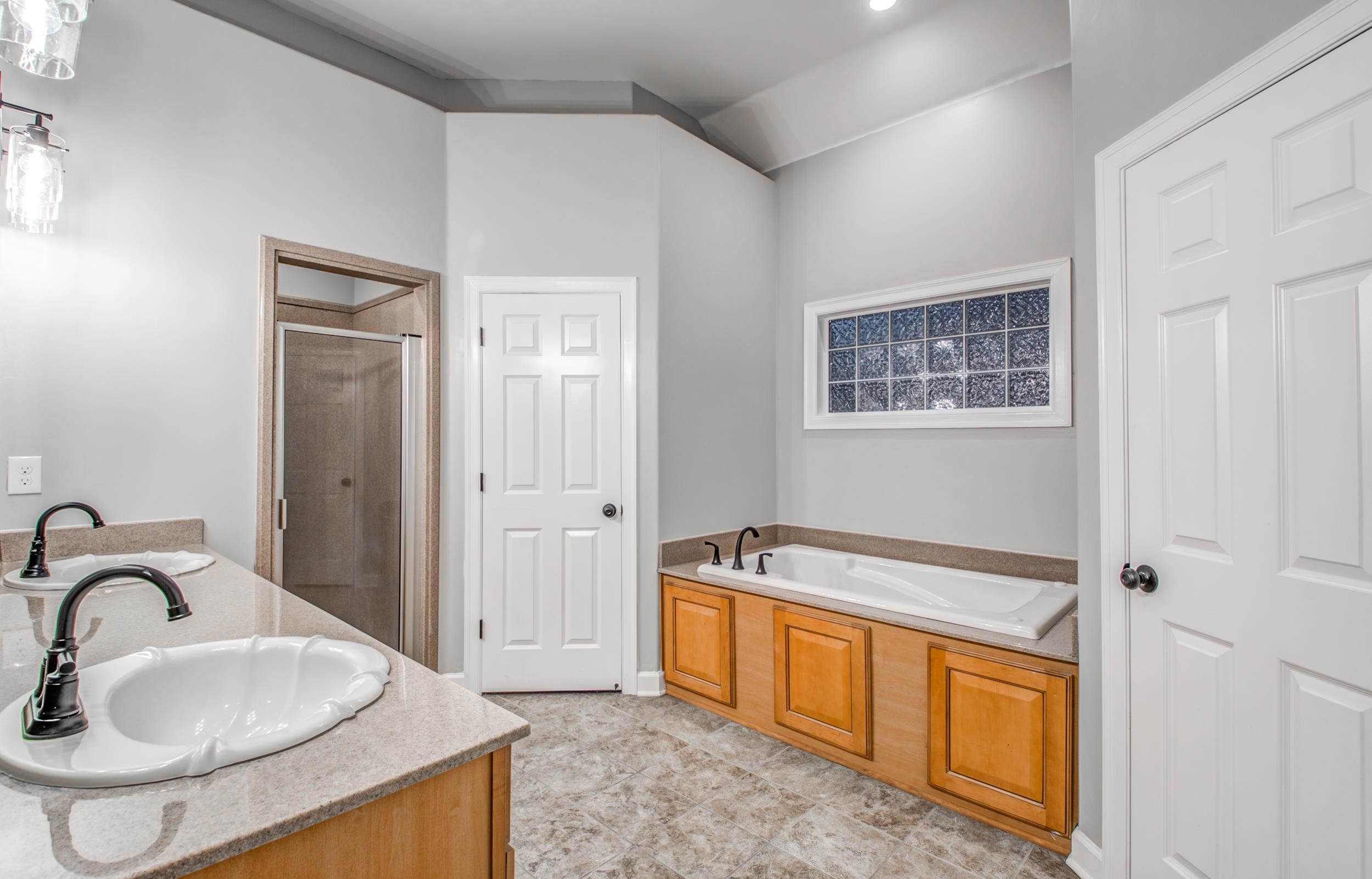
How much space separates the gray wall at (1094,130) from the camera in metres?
1.56

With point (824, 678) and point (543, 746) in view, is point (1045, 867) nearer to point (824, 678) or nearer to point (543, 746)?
point (824, 678)

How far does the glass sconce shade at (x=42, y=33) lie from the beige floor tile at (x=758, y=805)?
2604 mm

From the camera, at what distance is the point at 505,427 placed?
312cm

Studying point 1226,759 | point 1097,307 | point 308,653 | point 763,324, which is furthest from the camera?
point 763,324

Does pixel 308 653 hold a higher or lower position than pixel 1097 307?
lower

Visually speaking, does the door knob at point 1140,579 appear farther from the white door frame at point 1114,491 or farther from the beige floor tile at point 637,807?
the beige floor tile at point 637,807

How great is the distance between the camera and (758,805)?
215 cm

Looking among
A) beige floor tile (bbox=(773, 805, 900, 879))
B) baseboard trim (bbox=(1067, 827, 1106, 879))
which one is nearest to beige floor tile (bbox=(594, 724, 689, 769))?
beige floor tile (bbox=(773, 805, 900, 879))

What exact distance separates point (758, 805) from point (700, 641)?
0.88m

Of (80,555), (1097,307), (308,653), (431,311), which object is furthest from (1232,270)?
(80,555)

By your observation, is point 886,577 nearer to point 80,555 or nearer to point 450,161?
point 450,161

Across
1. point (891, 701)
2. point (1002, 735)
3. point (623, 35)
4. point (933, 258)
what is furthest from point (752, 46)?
point (1002, 735)

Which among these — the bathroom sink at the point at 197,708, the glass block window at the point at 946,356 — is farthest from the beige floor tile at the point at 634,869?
the glass block window at the point at 946,356

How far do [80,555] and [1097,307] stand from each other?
10.6ft
